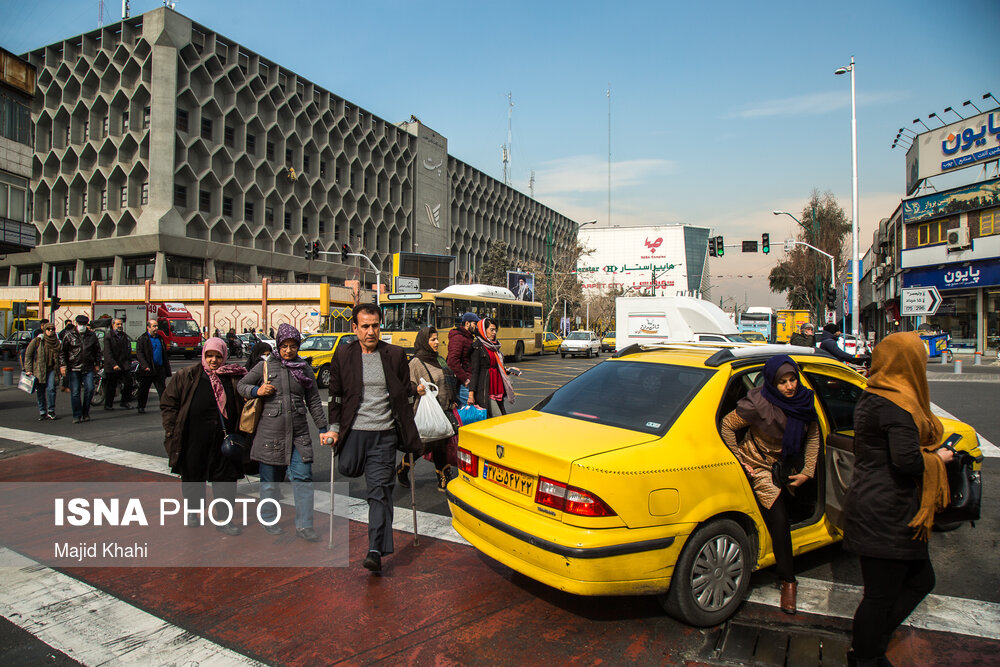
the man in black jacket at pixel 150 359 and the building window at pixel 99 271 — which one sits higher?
the building window at pixel 99 271

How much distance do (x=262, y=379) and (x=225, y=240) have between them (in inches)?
2039

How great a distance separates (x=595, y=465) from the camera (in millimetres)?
3158

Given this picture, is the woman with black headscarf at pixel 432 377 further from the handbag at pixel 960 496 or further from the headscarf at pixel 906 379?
the headscarf at pixel 906 379

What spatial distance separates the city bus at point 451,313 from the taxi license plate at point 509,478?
15.8 metres

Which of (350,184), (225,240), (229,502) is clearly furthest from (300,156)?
(229,502)

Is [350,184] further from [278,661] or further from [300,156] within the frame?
[278,661]

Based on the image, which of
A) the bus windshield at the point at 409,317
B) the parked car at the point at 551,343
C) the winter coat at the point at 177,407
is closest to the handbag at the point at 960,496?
the winter coat at the point at 177,407

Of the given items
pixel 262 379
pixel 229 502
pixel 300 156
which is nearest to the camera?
pixel 262 379

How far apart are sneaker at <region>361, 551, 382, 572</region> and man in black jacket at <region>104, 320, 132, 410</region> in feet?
31.2

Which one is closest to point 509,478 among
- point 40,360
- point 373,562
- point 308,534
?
point 373,562

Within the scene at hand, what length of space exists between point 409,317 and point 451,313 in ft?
6.45

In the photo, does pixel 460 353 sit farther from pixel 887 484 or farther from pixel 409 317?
pixel 409 317

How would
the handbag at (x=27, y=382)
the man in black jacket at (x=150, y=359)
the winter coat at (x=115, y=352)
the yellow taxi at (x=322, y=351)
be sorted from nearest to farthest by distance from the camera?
the handbag at (x=27, y=382)
the man in black jacket at (x=150, y=359)
the winter coat at (x=115, y=352)
the yellow taxi at (x=322, y=351)

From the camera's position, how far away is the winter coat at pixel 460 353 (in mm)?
7414
